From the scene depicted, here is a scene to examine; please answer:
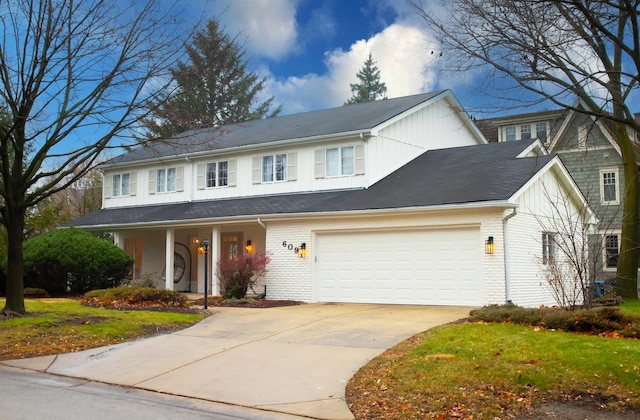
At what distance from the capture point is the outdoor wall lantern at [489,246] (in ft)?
48.5

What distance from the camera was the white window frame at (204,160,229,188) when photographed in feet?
76.3

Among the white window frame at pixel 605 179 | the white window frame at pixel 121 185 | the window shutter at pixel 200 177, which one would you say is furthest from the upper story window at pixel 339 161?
the white window frame at pixel 605 179

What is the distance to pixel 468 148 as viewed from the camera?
2144cm

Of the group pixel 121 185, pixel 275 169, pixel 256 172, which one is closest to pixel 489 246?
pixel 275 169

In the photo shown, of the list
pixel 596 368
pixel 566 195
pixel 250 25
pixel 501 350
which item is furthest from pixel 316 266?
pixel 596 368

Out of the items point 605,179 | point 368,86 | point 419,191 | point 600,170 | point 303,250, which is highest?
point 368,86

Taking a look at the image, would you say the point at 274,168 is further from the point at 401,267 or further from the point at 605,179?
the point at 605,179

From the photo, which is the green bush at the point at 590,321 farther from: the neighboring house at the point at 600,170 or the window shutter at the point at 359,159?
the neighboring house at the point at 600,170

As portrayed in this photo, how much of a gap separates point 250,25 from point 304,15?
3415 millimetres

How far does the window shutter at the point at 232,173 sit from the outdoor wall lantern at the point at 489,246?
11.0m

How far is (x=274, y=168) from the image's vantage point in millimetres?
21922

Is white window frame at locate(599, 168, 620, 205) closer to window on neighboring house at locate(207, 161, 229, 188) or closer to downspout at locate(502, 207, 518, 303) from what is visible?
downspout at locate(502, 207, 518, 303)

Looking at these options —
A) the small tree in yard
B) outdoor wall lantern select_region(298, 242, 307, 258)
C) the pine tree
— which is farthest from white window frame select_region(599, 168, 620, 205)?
the pine tree

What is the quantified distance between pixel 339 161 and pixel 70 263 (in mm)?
9327
